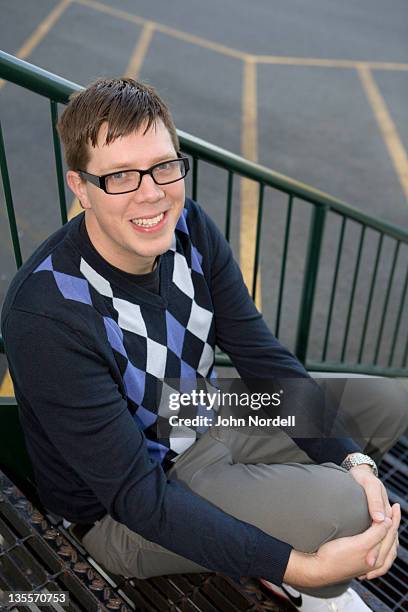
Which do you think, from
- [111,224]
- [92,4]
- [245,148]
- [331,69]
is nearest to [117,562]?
[111,224]

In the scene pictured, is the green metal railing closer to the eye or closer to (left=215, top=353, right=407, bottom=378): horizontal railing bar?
(left=215, top=353, right=407, bottom=378): horizontal railing bar

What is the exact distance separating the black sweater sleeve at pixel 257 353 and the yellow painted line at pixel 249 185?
230 cm

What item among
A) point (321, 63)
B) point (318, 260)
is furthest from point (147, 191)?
point (321, 63)

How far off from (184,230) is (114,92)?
495 mm

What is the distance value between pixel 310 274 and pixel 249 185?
Result: 2907mm

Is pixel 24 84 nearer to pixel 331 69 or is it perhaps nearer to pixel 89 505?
pixel 89 505

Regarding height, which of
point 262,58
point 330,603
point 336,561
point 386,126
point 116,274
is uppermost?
point 262,58

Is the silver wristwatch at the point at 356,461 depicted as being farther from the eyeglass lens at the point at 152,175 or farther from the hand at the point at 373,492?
the eyeglass lens at the point at 152,175

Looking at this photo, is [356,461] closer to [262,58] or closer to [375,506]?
[375,506]

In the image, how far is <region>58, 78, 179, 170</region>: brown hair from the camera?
1.66 meters

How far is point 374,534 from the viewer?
1.82 m

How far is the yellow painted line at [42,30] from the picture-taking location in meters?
7.99

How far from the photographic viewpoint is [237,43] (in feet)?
29.9

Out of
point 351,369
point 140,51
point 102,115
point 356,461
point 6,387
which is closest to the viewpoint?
point 102,115
